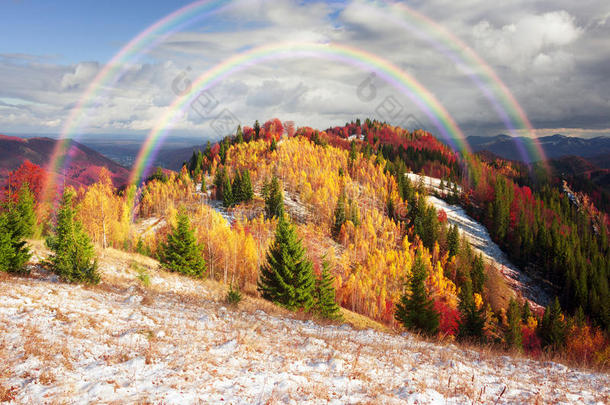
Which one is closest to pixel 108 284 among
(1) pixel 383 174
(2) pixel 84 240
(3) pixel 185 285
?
(2) pixel 84 240

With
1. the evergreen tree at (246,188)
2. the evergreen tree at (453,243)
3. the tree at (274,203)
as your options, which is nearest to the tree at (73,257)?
the tree at (274,203)

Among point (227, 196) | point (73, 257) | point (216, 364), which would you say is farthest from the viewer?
point (227, 196)

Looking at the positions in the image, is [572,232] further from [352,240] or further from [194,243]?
[194,243]

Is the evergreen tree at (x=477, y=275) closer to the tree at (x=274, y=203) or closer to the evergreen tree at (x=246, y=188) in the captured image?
the tree at (x=274, y=203)

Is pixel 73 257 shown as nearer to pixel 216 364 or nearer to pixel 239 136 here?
pixel 216 364

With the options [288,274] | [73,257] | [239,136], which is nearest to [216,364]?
[73,257]

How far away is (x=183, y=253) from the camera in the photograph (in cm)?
3559

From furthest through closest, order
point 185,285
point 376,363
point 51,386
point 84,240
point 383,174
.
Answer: point 383,174 < point 185,285 < point 84,240 < point 376,363 < point 51,386

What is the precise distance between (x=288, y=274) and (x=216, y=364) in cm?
2410

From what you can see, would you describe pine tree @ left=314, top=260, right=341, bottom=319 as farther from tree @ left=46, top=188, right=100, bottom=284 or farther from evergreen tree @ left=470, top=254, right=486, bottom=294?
evergreen tree @ left=470, top=254, right=486, bottom=294

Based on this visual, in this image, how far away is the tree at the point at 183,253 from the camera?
113ft

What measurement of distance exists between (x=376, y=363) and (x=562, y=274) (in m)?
127

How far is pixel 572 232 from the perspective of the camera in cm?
12656

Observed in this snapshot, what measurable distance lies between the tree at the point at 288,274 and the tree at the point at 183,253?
8075 millimetres
